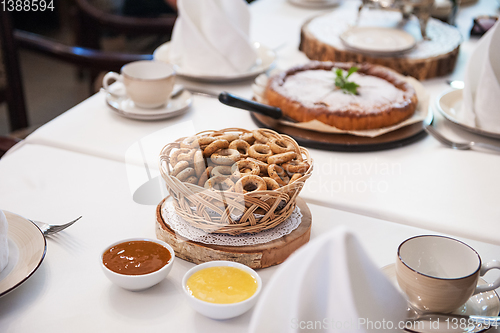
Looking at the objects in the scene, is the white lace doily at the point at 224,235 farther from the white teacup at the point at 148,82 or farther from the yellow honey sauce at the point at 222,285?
the white teacup at the point at 148,82

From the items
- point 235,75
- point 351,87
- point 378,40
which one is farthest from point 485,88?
point 235,75

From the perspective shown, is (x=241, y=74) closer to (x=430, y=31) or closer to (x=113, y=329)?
(x=430, y=31)

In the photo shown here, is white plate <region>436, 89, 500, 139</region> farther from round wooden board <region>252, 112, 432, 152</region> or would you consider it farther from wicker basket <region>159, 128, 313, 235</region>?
wicker basket <region>159, 128, 313, 235</region>

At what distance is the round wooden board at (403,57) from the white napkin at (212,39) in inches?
12.7

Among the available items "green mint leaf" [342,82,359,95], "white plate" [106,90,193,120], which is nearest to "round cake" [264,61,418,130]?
"green mint leaf" [342,82,359,95]

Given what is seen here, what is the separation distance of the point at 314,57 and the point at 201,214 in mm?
1167

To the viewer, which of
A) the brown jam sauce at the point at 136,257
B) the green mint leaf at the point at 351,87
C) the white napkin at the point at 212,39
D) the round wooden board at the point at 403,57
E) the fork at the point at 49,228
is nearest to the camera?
the brown jam sauce at the point at 136,257

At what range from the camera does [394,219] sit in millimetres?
967

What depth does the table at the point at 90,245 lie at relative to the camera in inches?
27.4

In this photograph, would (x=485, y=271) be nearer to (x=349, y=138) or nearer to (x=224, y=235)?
(x=224, y=235)

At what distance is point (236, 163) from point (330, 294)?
0.39 m

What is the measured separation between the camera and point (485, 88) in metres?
1.26

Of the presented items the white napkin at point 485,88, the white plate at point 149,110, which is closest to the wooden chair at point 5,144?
the white plate at point 149,110

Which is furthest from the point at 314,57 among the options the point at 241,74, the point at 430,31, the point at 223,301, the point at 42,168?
the point at 223,301
